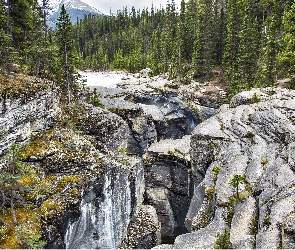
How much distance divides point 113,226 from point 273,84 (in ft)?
111

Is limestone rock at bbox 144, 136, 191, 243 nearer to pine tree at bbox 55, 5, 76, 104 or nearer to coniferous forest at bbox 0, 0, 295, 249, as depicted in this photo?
coniferous forest at bbox 0, 0, 295, 249

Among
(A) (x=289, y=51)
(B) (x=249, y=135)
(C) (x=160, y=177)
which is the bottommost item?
(C) (x=160, y=177)

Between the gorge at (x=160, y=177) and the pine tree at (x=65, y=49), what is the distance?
Answer: 426 centimetres

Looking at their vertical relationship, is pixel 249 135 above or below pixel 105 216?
above

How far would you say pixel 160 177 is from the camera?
36.6 meters

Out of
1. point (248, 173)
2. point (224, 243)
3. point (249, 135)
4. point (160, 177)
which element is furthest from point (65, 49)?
point (224, 243)

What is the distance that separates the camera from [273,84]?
45094 millimetres

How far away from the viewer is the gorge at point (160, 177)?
18234 millimetres

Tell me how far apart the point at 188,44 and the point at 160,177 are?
160ft

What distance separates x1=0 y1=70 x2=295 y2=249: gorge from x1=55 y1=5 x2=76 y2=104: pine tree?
426 cm

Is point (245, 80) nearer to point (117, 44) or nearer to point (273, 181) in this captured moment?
point (273, 181)

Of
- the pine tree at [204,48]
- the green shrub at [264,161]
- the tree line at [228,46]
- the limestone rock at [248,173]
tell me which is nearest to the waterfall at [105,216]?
the limestone rock at [248,173]

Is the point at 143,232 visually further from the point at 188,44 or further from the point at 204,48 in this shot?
the point at 188,44

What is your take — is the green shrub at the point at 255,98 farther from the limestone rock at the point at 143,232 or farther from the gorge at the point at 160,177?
the limestone rock at the point at 143,232
